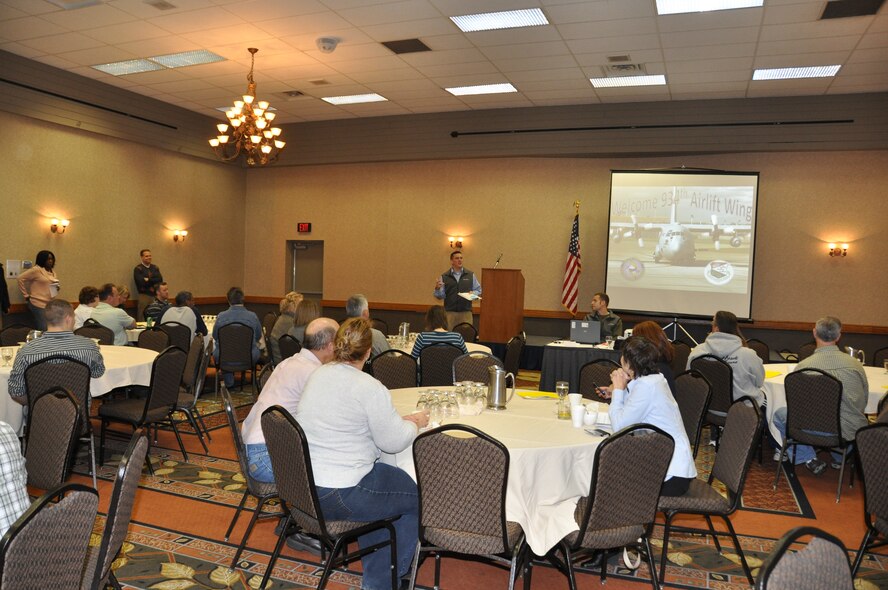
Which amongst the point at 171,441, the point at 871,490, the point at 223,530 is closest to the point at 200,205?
the point at 171,441

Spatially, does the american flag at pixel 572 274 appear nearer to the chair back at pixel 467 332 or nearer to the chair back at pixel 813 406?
the chair back at pixel 467 332

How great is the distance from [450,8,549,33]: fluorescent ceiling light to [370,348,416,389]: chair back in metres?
4.01

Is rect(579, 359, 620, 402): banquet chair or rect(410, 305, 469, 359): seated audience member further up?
rect(410, 305, 469, 359): seated audience member

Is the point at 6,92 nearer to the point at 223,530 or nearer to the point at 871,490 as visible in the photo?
the point at 223,530

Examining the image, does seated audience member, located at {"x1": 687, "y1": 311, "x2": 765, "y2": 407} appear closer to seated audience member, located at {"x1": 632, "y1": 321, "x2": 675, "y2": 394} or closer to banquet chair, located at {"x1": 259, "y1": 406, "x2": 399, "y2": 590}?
seated audience member, located at {"x1": 632, "y1": 321, "x2": 675, "y2": 394}

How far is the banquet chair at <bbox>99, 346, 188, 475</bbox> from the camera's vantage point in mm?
5199

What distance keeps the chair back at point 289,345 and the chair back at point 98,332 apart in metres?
1.71

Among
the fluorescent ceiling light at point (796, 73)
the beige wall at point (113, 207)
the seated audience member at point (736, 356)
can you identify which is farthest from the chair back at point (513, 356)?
the beige wall at point (113, 207)

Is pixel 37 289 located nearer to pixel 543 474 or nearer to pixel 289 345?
A: pixel 289 345

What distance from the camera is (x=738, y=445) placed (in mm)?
3578

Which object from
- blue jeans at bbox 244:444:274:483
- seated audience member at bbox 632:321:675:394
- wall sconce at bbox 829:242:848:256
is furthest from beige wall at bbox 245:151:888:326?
blue jeans at bbox 244:444:274:483

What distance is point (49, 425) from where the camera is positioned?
3.37 meters

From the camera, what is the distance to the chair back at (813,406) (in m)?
5.32

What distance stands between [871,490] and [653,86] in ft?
25.9
